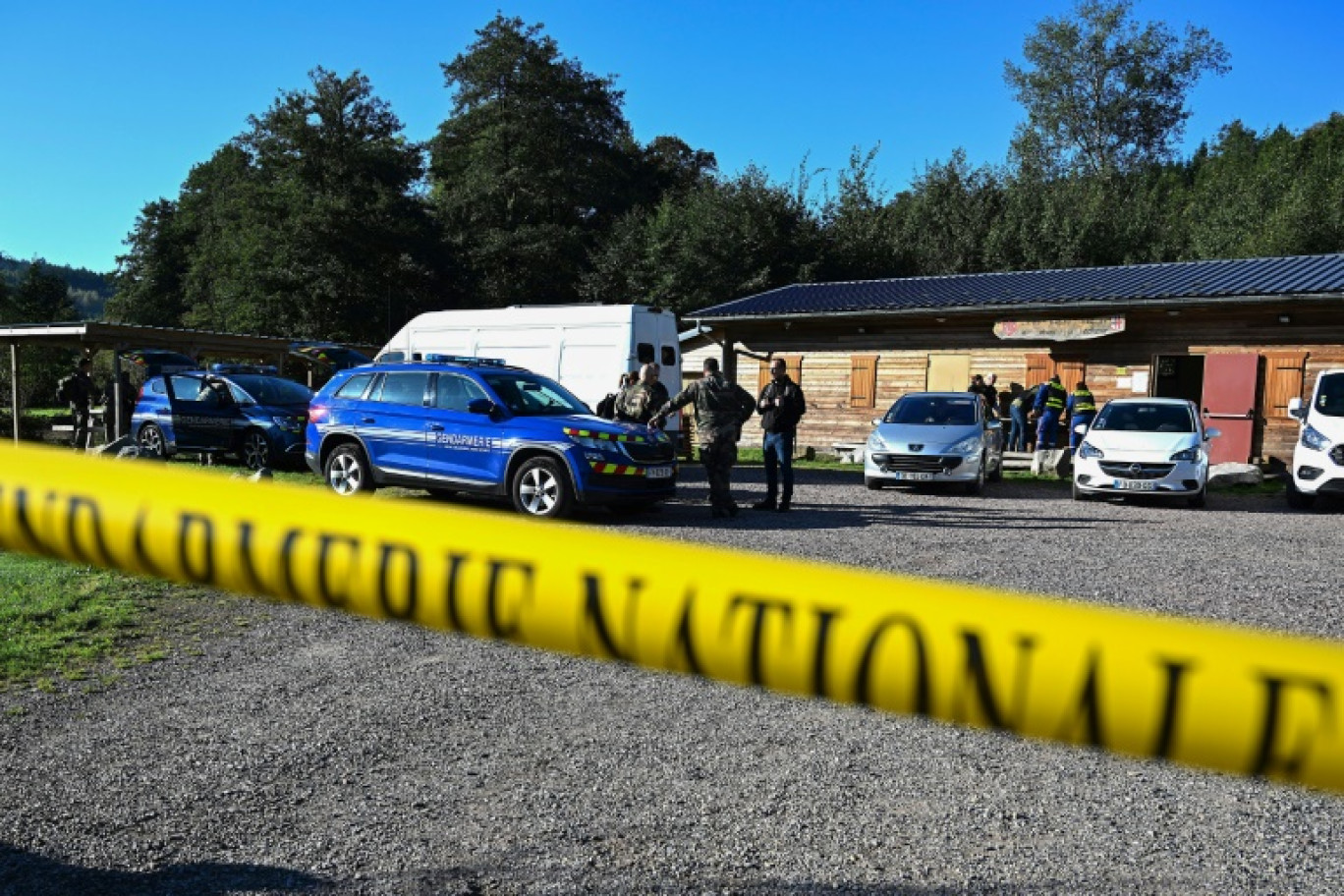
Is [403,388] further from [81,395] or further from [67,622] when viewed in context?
[81,395]

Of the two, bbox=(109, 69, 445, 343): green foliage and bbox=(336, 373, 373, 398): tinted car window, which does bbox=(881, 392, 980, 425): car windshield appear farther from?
bbox=(109, 69, 445, 343): green foliage

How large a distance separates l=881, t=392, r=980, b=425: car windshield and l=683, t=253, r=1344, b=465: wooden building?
6104 millimetres

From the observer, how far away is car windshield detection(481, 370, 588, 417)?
36.9 ft

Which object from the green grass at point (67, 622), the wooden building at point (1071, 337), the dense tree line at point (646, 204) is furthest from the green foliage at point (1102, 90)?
the green grass at point (67, 622)

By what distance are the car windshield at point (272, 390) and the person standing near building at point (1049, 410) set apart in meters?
13.5

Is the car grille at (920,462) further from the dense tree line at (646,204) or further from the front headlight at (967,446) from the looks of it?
the dense tree line at (646,204)

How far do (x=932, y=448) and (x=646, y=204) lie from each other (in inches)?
1586

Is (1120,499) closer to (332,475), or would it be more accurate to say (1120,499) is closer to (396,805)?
(332,475)

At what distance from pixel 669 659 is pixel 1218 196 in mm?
46476

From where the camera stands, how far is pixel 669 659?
1.02m

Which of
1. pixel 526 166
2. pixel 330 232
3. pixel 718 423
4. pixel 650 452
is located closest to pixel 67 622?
pixel 650 452

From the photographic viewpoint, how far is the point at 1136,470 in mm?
13703

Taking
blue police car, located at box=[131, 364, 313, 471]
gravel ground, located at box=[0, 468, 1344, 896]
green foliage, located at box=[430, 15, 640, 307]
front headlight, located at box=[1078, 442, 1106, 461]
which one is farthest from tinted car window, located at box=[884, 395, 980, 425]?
green foliage, located at box=[430, 15, 640, 307]

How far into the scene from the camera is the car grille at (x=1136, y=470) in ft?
44.5
